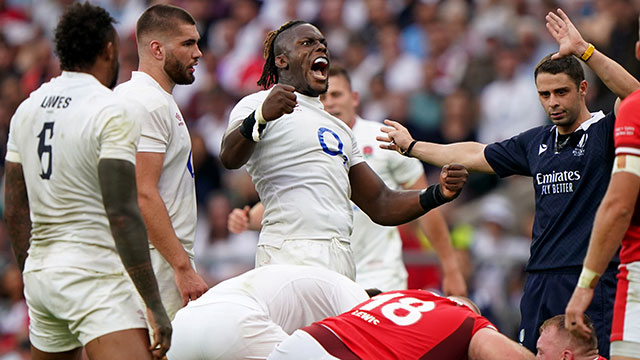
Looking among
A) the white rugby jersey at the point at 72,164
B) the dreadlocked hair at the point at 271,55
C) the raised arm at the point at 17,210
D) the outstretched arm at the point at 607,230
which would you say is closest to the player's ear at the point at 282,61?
the dreadlocked hair at the point at 271,55

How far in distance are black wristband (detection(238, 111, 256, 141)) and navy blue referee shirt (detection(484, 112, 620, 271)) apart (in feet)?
6.51

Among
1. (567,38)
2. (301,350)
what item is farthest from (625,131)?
(301,350)

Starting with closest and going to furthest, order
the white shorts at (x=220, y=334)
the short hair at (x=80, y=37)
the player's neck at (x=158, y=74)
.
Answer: the short hair at (x=80, y=37) < the white shorts at (x=220, y=334) < the player's neck at (x=158, y=74)

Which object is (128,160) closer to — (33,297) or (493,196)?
(33,297)

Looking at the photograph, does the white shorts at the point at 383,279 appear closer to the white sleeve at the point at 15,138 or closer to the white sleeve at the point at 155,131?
the white sleeve at the point at 155,131

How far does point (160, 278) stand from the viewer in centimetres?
629

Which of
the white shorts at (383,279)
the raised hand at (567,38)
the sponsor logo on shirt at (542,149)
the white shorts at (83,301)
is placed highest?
the raised hand at (567,38)

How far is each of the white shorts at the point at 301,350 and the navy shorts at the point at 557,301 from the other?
1697 millimetres

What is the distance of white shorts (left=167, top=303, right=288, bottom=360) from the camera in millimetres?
5727

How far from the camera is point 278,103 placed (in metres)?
5.90

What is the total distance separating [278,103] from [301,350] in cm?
147

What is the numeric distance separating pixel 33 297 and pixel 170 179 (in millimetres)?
1448

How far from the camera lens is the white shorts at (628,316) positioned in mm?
4950

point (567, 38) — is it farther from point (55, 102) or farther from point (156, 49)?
point (55, 102)
